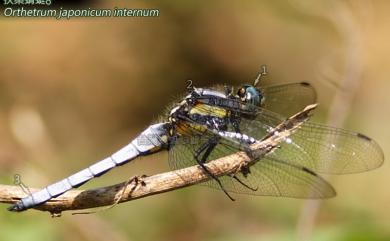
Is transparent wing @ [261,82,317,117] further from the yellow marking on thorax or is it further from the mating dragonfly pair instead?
the yellow marking on thorax

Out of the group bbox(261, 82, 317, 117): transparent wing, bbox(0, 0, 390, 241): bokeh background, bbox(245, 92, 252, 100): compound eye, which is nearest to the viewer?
bbox(245, 92, 252, 100): compound eye

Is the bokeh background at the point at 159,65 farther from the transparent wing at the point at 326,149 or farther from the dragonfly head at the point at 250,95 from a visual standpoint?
the transparent wing at the point at 326,149

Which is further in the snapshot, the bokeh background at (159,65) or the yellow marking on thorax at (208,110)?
the bokeh background at (159,65)

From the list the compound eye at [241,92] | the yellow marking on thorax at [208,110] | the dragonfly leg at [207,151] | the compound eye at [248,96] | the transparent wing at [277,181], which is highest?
the compound eye at [241,92]

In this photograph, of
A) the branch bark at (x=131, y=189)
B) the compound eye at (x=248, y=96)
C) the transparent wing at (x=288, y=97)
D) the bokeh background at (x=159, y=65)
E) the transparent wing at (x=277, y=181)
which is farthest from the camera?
the bokeh background at (x=159, y=65)

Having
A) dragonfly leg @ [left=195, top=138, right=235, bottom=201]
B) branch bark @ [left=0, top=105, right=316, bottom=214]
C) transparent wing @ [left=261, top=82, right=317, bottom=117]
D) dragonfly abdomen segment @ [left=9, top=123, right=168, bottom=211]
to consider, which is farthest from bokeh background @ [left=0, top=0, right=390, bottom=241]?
branch bark @ [left=0, top=105, right=316, bottom=214]

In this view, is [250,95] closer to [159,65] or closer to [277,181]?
[277,181]

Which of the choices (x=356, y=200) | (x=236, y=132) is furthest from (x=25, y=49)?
(x=236, y=132)

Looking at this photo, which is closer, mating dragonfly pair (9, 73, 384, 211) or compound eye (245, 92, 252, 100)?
mating dragonfly pair (9, 73, 384, 211)

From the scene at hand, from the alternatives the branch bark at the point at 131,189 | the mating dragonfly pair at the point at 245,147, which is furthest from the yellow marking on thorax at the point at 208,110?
the branch bark at the point at 131,189
